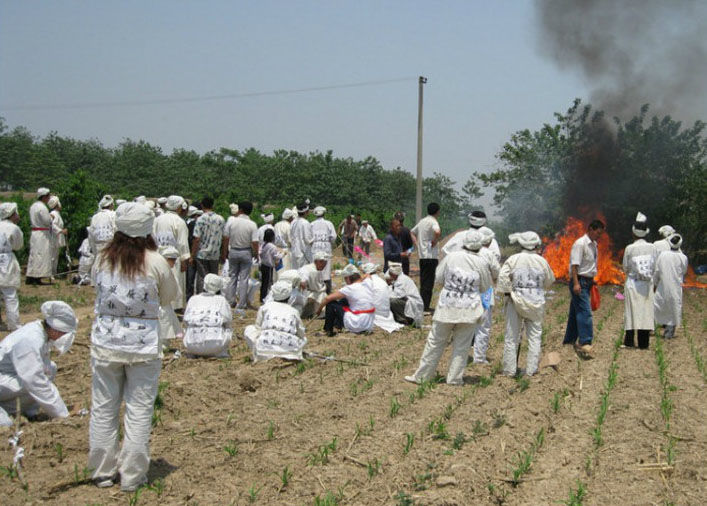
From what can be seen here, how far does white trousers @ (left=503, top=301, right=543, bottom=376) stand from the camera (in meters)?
8.16

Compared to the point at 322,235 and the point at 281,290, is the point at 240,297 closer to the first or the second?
the point at 322,235

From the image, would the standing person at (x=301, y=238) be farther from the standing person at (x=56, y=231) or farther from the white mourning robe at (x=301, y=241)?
the standing person at (x=56, y=231)

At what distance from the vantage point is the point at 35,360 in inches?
223

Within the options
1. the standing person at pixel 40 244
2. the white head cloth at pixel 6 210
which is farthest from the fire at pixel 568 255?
the white head cloth at pixel 6 210

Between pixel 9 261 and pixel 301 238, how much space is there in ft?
17.8

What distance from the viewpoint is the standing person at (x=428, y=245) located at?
12.2m

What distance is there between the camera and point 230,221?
12078mm

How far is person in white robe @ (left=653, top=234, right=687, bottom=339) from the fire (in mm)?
7713

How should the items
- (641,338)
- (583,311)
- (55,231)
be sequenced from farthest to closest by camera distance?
(55,231)
(641,338)
(583,311)

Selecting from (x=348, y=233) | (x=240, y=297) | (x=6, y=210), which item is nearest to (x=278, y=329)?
(x=240, y=297)

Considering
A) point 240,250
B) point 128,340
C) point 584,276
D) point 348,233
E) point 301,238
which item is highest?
point 348,233

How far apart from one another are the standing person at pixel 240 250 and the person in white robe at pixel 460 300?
16.6 ft

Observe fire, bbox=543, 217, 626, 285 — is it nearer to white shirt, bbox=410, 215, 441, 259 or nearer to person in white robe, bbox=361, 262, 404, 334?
white shirt, bbox=410, 215, 441, 259

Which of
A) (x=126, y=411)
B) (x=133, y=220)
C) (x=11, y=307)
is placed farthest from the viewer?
(x=11, y=307)
